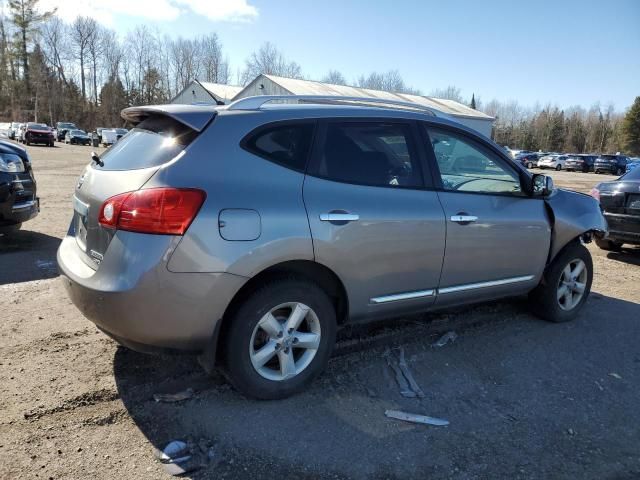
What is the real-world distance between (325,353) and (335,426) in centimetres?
50

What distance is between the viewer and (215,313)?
2.78 m

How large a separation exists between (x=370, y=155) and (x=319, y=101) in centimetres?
56

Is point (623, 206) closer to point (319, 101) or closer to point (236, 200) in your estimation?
point (319, 101)

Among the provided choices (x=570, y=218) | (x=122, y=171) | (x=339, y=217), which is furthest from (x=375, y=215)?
(x=570, y=218)

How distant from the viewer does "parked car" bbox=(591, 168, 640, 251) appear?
728 cm

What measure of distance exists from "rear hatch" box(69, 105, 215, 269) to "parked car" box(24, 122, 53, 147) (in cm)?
4170

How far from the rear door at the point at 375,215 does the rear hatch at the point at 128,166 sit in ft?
2.74

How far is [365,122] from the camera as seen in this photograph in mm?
3479

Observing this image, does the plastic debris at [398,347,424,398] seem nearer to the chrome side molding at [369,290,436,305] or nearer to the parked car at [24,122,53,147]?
the chrome side molding at [369,290,436,305]

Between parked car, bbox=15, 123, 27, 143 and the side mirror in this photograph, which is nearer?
the side mirror

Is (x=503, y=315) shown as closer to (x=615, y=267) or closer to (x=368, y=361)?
(x=368, y=361)

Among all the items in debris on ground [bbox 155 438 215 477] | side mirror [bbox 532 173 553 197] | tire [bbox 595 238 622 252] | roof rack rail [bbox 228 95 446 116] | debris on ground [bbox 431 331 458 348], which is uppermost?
roof rack rail [bbox 228 95 446 116]

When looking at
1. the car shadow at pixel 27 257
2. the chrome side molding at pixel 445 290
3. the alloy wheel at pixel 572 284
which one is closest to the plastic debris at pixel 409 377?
the chrome side molding at pixel 445 290

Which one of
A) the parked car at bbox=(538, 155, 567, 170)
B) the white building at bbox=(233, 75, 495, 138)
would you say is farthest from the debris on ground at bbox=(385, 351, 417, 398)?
the parked car at bbox=(538, 155, 567, 170)
